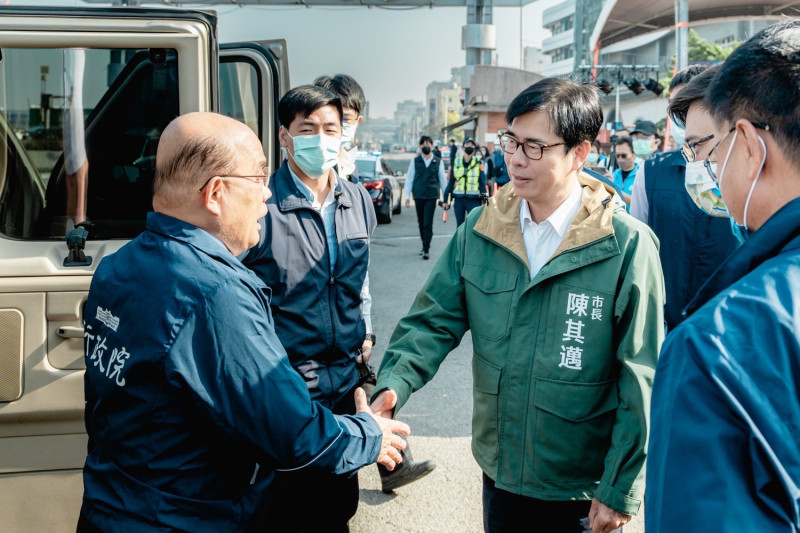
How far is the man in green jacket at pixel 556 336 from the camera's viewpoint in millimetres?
1962

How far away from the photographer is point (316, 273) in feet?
8.77

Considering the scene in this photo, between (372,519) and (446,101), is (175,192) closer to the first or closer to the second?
(372,519)

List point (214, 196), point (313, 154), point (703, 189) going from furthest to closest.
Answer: point (313, 154) → point (703, 189) → point (214, 196)

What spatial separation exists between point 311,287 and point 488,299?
78 centimetres

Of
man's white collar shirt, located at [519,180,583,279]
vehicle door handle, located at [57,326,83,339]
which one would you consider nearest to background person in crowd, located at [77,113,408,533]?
vehicle door handle, located at [57,326,83,339]

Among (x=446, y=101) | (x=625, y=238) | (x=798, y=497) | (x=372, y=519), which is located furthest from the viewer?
(x=446, y=101)

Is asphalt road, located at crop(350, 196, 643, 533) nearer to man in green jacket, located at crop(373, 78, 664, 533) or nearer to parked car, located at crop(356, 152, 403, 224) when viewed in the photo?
man in green jacket, located at crop(373, 78, 664, 533)

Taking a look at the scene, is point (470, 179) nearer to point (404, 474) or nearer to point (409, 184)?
point (409, 184)

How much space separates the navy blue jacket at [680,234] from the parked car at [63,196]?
6.90 ft

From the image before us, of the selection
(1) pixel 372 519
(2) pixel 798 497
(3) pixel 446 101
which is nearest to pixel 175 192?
(2) pixel 798 497

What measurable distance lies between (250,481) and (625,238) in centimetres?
123

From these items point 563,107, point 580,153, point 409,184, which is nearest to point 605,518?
point 580,153

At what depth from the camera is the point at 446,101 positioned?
137375 millimetres

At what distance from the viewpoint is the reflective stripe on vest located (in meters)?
11.3
